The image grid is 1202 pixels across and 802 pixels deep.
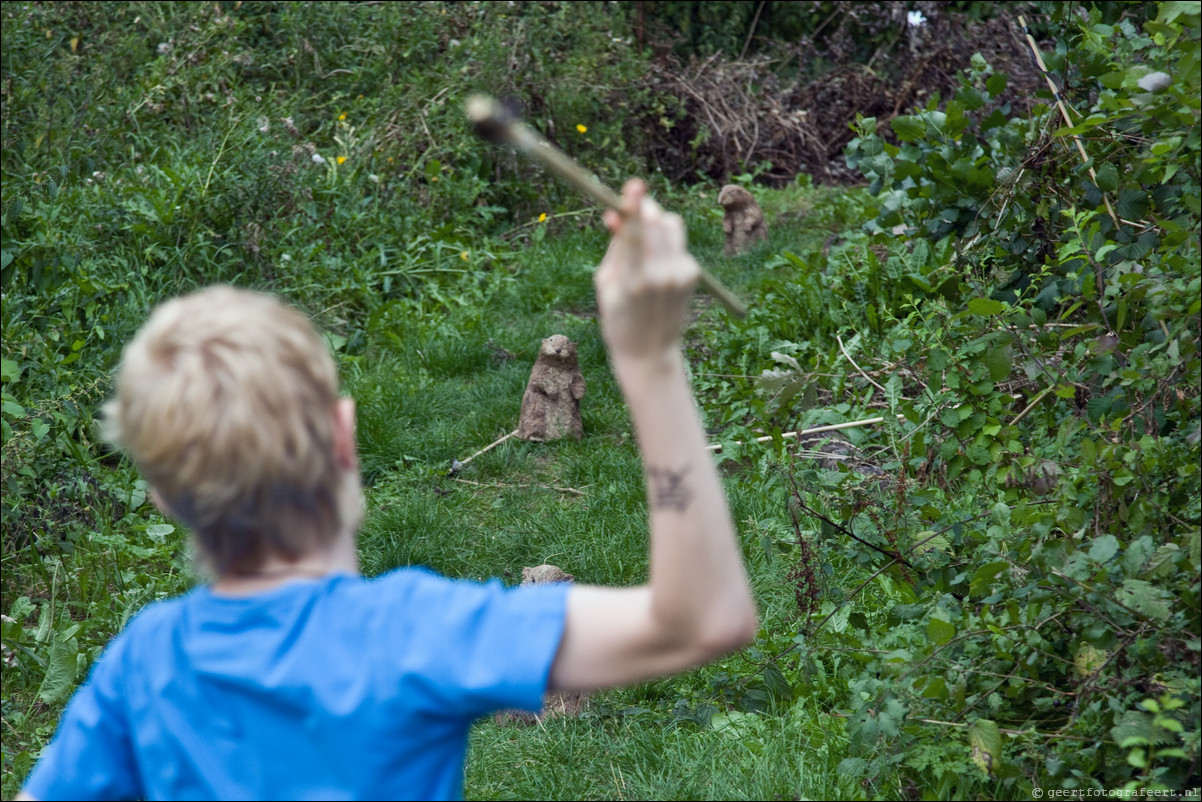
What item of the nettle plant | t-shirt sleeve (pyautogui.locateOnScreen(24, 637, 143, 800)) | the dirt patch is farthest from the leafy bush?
the dirt patch

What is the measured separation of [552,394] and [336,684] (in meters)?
3.50

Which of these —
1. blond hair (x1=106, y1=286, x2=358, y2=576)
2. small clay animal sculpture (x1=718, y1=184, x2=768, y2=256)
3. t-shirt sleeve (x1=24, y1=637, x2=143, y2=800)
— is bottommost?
small clay animal sculpture (x1=718, y1=184, x2=768, y2=256)

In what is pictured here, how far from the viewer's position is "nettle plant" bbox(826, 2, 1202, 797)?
2035 millimetres

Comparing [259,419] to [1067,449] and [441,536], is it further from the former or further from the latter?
[441,536]

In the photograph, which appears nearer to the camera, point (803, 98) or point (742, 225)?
point (742, 225)

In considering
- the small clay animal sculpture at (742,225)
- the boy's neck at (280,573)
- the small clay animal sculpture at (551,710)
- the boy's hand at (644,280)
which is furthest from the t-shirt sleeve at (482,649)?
the small clay animal sculpture at (742,225)

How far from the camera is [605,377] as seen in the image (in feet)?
17.3

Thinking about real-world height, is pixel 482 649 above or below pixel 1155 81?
below

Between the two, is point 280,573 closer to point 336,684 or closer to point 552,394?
point 336,684

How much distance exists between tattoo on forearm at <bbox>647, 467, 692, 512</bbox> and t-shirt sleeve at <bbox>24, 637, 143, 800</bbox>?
2.24 ft

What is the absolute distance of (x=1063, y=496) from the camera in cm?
235

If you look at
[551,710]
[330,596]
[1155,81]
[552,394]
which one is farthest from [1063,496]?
[552,394]

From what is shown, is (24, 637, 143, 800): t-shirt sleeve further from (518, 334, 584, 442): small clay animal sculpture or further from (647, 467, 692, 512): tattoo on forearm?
(518, 334, 584, 442): small clay animal sculpture

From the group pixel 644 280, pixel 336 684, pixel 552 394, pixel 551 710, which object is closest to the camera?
pixel 644 280
